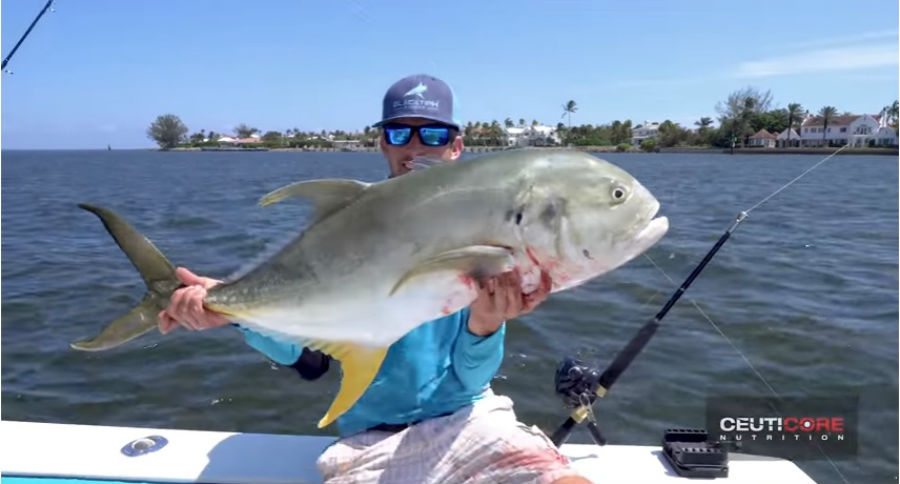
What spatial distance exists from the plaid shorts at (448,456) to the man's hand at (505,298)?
24.4 inches

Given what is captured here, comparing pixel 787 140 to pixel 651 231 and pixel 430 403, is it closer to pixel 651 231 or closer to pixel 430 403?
pixel 430 403

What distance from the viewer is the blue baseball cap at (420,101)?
3043mm

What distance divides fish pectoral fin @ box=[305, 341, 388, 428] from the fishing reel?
5.29 ft

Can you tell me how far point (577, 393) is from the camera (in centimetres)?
370

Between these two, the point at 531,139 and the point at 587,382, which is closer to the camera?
the point at 587,382

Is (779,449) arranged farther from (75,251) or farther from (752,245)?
(75,251)

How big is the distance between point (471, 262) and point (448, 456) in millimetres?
1225

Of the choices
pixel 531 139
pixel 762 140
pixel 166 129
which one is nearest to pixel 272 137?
pixel 166 129

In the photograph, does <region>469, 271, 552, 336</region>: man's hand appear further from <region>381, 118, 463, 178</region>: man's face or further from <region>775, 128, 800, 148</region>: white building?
<region>775, 128, 800, 148</region>: white building

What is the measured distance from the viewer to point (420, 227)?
83.0 inches

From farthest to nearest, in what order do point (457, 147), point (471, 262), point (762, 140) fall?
point (762, 140) < point (457, 147) < point (471, 262)

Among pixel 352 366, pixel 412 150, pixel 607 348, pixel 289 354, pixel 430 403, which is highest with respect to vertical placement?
pixel 412 150

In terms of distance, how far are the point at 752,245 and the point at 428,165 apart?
1335 centimetres

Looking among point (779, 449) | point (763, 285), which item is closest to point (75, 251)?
point (763, 285)
